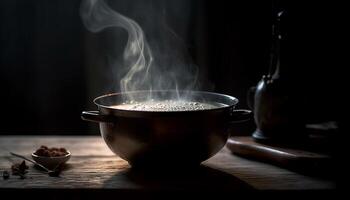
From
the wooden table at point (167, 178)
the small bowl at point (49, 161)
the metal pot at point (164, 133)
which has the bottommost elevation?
the wooden table at point (167, 178)

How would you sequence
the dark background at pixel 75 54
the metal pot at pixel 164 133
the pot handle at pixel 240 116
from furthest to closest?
the dark background at pixel 75 54 < the pot handle at pixel 240 116 < the metal pot at pixel 164 133

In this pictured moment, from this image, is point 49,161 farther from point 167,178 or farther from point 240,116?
point 240,116

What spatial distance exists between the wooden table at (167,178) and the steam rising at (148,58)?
98 cm

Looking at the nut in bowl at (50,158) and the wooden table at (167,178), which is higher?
the nut in bowl at (50,158)

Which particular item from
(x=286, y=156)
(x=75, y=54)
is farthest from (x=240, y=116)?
(x=75, y=54)

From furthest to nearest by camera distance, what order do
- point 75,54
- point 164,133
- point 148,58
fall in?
point 75,54
point 148,58
point 164,133

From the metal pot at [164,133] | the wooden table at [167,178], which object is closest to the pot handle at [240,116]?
the metal pot at [164,133]

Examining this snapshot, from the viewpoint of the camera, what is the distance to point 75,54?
2.91 metres

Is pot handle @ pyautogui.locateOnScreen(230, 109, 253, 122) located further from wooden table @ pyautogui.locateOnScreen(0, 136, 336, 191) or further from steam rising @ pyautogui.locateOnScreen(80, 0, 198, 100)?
steam rising @ pyautogui.locateOnScreen(80, 0, 198, 100)

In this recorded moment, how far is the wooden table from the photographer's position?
4.22 ft

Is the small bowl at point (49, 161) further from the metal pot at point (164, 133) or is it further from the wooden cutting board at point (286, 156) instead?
the wooden cutting board at point (286, 156)

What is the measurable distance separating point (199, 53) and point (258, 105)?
1.21m

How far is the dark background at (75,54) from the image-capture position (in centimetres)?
280

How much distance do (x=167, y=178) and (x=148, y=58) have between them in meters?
1.50
